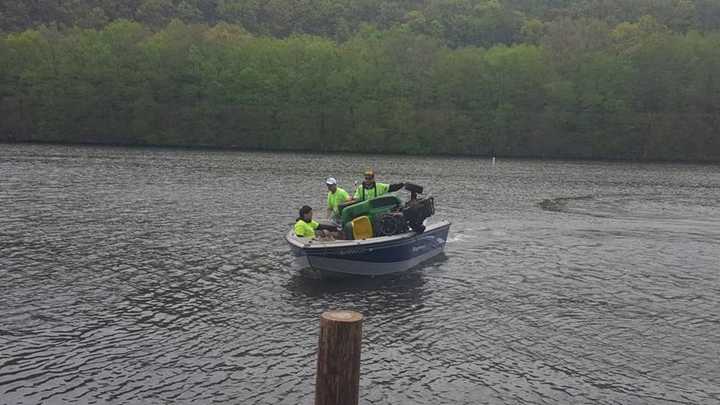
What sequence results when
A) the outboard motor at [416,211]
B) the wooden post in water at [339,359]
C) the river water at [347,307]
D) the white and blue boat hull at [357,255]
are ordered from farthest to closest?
the outboard motor at [416,211]
the white and blue boat hull at [357,255]
the river water at [347,307]
the wooden post in water at [339,359]

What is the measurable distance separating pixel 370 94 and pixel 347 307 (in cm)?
8163

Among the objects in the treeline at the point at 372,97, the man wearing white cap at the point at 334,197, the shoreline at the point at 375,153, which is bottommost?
the man wearing white cap at the point at 334,197

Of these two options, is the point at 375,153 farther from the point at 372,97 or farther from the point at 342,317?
the point at 342,317

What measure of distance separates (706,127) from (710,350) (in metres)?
84.8

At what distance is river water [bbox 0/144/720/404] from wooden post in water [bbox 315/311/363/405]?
3.64m

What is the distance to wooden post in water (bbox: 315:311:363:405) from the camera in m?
7.53

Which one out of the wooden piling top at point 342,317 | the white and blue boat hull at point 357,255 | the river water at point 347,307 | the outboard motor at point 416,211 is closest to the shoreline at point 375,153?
the river water at point 347,307

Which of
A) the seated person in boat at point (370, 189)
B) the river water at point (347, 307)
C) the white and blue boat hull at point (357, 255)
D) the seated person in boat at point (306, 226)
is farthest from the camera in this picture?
the seated person in boat at point (370, 189)

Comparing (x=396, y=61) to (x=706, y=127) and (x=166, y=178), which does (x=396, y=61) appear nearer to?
(x=706, y=127)

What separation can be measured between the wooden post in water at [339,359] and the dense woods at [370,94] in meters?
85.6

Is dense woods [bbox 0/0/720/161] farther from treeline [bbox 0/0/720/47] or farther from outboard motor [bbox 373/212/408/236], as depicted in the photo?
outboard motor [bbox 373/212/408/236]

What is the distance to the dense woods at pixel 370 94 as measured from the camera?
90.2m

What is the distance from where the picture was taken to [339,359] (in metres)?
7.60

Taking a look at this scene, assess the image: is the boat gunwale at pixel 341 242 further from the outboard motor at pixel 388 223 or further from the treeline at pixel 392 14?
the treeline at pixel 392 14
